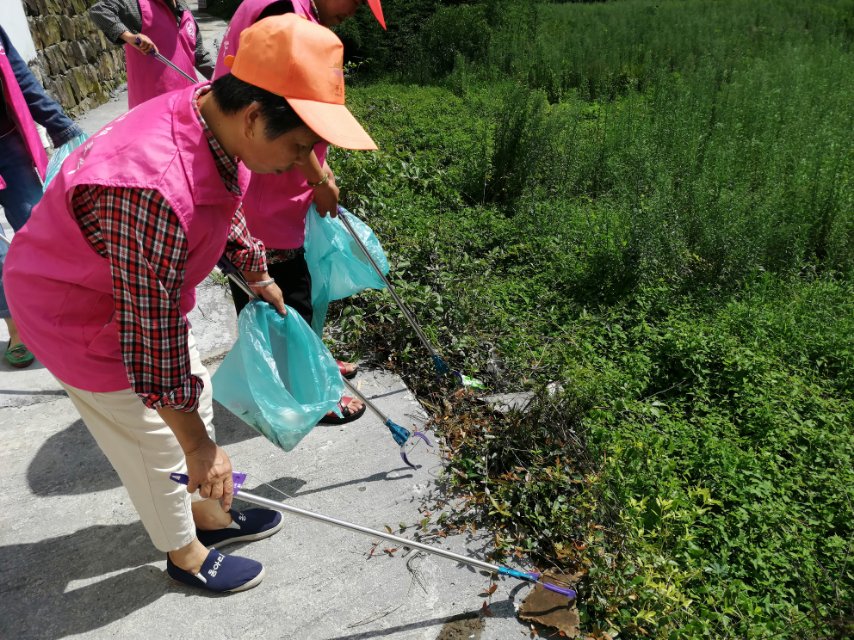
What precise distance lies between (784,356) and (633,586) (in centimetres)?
187

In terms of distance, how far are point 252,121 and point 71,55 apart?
22.4 ft

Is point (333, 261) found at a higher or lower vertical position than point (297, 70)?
lower

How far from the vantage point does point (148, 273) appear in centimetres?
141

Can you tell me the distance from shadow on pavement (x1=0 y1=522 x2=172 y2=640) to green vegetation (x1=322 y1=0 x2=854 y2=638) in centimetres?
120

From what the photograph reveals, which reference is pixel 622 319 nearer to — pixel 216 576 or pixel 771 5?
pixel 216 576

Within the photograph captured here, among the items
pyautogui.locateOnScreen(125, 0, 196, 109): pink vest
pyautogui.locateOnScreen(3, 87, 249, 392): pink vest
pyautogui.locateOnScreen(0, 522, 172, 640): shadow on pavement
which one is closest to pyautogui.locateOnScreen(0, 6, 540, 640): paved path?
pyautogui.locateOnScreen(0, 522, 172, 640): shadow on pavement

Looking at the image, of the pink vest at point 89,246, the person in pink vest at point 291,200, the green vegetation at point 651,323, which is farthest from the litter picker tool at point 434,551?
the person in pink vest at point 291,200

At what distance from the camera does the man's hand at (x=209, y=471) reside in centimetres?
164

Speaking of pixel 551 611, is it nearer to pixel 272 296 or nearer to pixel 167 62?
pixel 272 296

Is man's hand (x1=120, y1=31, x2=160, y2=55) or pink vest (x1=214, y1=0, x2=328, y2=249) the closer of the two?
pink vest (x1=214, y1=0, x2=328, y2=249)

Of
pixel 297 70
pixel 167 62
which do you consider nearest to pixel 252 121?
pixel 297 70

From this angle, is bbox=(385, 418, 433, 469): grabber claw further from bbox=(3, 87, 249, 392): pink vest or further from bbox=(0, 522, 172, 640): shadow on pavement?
bbox=(3, 87, 249, 392): pink vest

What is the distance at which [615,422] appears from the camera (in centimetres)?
300

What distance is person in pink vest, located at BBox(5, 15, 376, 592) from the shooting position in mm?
1405
